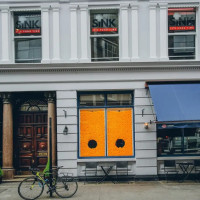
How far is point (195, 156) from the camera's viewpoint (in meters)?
14.7

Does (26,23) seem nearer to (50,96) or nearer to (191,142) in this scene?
(50,96)

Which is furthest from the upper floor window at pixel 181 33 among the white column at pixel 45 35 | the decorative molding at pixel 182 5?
the white column at pixel 45 35

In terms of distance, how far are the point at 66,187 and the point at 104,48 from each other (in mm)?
6896

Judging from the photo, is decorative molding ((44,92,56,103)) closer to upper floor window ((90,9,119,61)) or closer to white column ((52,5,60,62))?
white column ((52,5,60,62))

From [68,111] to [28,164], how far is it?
3.41 m

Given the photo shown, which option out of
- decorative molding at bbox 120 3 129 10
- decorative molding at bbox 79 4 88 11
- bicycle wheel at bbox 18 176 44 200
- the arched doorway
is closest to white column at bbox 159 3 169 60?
decorative molding at bbox 120 3 129 10

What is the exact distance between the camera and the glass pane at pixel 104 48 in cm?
1497

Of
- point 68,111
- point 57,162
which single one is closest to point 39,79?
point 68,111

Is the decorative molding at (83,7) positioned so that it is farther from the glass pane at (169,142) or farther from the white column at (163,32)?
the glass pane at (169,142)

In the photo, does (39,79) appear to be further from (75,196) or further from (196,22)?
(196,22)

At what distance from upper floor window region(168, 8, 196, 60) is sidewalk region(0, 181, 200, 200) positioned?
Result: 598cm

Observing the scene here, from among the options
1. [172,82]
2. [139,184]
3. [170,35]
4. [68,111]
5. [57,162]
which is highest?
[170,35]

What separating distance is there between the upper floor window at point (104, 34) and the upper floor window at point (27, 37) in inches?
104

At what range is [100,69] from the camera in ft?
47.3
